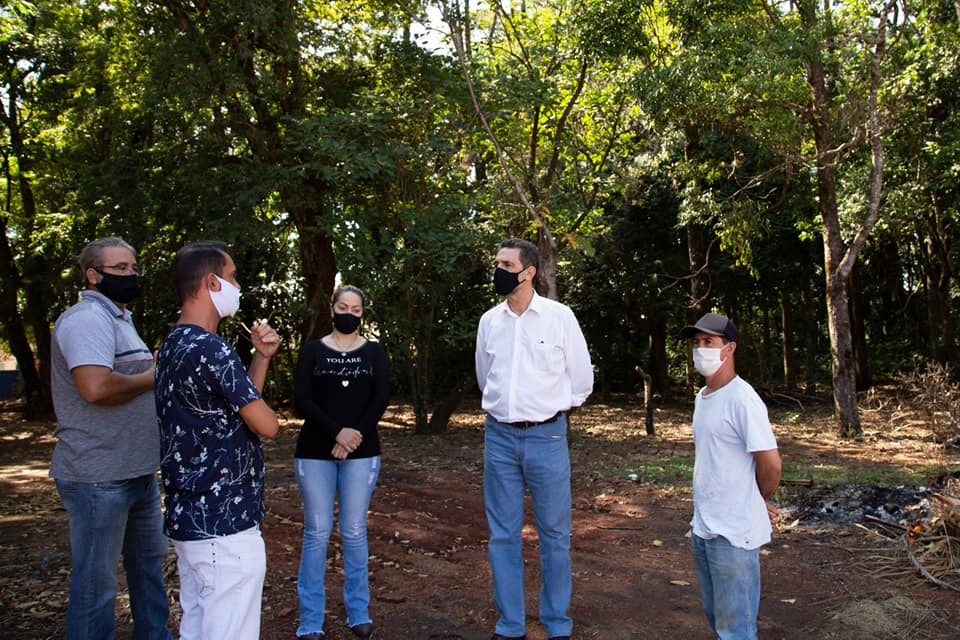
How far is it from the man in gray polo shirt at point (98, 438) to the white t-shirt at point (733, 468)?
99.0 inches

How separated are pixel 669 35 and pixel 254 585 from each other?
11.6m

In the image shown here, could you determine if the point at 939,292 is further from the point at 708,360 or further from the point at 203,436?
the point at 203,436

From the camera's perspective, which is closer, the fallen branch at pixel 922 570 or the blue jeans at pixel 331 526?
the blue jeans at pixel 331 526

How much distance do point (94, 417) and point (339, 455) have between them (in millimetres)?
1305

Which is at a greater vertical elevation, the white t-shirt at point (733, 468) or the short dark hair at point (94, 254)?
the short dark hair at point (94, 254)

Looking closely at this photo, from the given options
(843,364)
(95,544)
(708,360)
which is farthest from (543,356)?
(843,364)

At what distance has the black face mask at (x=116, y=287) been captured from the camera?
3.58m

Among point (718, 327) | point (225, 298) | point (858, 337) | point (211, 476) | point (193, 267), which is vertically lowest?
point (211, 476)

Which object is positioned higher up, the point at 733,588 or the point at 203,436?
the point at 203,436

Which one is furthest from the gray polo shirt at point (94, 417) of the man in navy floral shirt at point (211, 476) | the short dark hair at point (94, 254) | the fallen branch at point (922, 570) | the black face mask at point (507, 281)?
the fallen branch at point (922, 570)

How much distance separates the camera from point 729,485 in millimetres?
3400

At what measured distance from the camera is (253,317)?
18031 mm

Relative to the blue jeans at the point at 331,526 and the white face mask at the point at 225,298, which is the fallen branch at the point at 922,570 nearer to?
the blue jeans at the point at 331,526

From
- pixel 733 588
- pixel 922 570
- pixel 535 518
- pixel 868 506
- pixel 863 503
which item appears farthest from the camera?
pixel 863 503
